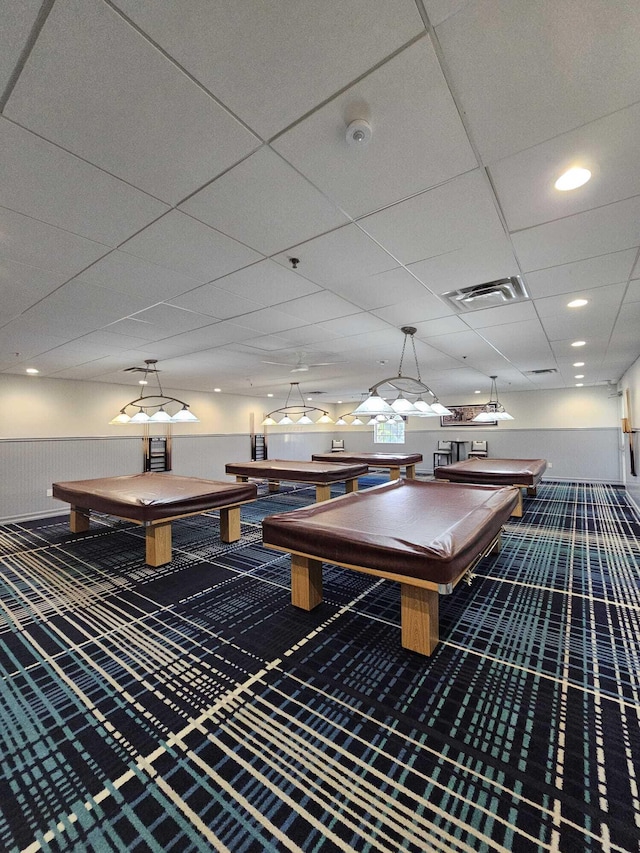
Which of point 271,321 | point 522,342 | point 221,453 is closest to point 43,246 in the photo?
Result: point 271,321

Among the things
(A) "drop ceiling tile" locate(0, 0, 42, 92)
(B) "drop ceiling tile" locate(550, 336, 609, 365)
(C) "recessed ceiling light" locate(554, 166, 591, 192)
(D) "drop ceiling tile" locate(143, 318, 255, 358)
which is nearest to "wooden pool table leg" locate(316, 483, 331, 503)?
(D) "drop ceiling tile" locate(143, 318, 255, 358)

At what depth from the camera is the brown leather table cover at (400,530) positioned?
2.13 m

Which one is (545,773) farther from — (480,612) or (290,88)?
(290,88)

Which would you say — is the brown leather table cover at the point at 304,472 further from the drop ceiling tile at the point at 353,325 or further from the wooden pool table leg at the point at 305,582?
the wooden pool table leg at the point at 305,582

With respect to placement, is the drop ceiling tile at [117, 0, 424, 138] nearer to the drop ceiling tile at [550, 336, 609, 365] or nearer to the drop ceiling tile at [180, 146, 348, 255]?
the drop ceiling tile at [180, 146, 348, 255]

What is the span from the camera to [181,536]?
496cm

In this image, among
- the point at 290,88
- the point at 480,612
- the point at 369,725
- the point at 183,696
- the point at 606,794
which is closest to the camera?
the point at 290,88

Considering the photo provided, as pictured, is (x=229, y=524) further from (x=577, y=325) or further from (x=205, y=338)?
(x=577, y=325)

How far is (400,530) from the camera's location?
8.57 feet

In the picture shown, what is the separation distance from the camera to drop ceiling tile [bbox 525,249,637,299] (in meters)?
2.55

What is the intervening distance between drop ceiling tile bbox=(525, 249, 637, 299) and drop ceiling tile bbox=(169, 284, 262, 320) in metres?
2.41

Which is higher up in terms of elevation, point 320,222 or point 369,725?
point 320,222

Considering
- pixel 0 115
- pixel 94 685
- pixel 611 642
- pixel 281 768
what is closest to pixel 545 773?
pixel 281 768

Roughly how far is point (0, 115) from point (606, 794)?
11.3ft
